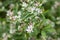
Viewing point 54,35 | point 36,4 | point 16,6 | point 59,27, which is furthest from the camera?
point 59,27

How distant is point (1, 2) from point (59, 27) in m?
0.84

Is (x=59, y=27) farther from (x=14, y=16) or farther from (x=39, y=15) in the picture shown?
(x=14, y=16)

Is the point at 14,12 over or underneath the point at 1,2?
underneath

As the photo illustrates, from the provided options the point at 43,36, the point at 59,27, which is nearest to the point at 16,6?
the point at 43,36

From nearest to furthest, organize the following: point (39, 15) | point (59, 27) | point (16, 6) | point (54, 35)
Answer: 1. point (39, 15)
2. point (16, 6)
3. point (54, 35)
4. point (59, 27)

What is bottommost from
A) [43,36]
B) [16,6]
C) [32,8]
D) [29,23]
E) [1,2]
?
[43,36]

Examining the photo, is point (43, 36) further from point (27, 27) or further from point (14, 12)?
point (14, 12)

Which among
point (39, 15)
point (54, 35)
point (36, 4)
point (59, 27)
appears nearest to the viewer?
point (36, 4)

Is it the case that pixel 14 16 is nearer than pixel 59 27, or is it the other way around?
pixel 14 16

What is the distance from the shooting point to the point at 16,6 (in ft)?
7.26

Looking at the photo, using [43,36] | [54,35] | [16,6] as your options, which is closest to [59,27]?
[54,35]

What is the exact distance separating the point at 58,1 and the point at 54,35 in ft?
1.83

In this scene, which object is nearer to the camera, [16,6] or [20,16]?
[20,16]

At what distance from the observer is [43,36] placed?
7.07 feet
